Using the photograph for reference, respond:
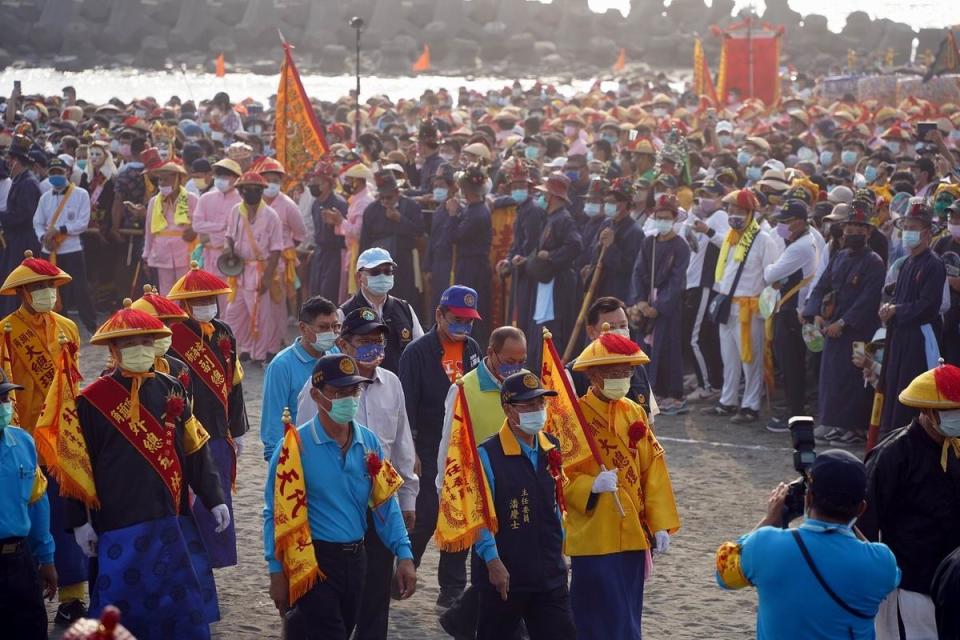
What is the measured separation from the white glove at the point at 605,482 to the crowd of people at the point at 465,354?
80 millimetres

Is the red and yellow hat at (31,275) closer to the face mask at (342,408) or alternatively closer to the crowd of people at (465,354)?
the crowd of people at (465,354)

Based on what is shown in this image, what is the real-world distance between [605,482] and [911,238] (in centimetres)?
510

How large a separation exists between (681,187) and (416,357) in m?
7.70

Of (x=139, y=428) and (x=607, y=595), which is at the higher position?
(x=139, y=428)

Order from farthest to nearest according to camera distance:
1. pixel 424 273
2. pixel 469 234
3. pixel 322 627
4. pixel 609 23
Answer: pixel 609 23 → pixel 424 273 → pixel 469 234 → pixel 322 627

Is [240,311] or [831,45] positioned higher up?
[831,45]

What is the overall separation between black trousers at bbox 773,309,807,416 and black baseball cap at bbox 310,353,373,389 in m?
7.27

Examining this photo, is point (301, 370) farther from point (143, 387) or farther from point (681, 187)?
point (681, 187)

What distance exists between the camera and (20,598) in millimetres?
6457

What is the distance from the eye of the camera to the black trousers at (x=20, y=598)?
6.43 m

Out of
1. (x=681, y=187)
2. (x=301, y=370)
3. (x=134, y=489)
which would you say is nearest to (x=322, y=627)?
(x=134, y=489)

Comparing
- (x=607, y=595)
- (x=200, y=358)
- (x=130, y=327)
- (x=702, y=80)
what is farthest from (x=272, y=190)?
(x=702, y=80)

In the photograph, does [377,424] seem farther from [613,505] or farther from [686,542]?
[686,542]

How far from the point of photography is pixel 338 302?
54.4 ft
